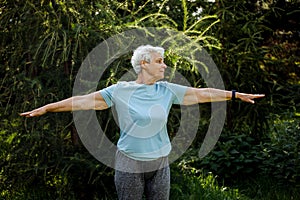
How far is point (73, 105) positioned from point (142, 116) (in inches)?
17.5

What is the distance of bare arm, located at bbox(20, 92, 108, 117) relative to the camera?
9.39 ft

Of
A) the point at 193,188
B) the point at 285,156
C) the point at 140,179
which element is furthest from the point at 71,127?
the point at 285,156

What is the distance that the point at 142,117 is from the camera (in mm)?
2844

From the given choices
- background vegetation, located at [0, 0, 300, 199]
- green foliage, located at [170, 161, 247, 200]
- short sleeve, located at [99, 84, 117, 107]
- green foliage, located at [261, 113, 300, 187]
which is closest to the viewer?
short sleeve, located at [99, 84, 117, 107]

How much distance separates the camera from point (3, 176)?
4.41m

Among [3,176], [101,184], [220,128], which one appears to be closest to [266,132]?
[220,128]

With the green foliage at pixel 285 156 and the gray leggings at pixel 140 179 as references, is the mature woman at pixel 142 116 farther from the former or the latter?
the green foliage at pixel 285 156

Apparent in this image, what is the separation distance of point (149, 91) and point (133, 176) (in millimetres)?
537

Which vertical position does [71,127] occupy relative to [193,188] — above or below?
above

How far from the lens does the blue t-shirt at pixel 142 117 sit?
286 centimetres

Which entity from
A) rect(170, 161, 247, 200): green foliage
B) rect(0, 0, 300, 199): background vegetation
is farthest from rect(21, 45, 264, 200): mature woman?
rect(170, 161, 247, 200): green foliage

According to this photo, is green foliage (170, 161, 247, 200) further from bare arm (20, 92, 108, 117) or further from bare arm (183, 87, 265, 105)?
bare arm (20, 92, 108, 117)

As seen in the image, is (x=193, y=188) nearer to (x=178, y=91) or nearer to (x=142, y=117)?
(x=178, y=91)

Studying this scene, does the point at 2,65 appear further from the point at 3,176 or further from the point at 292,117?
the point at 292,117
